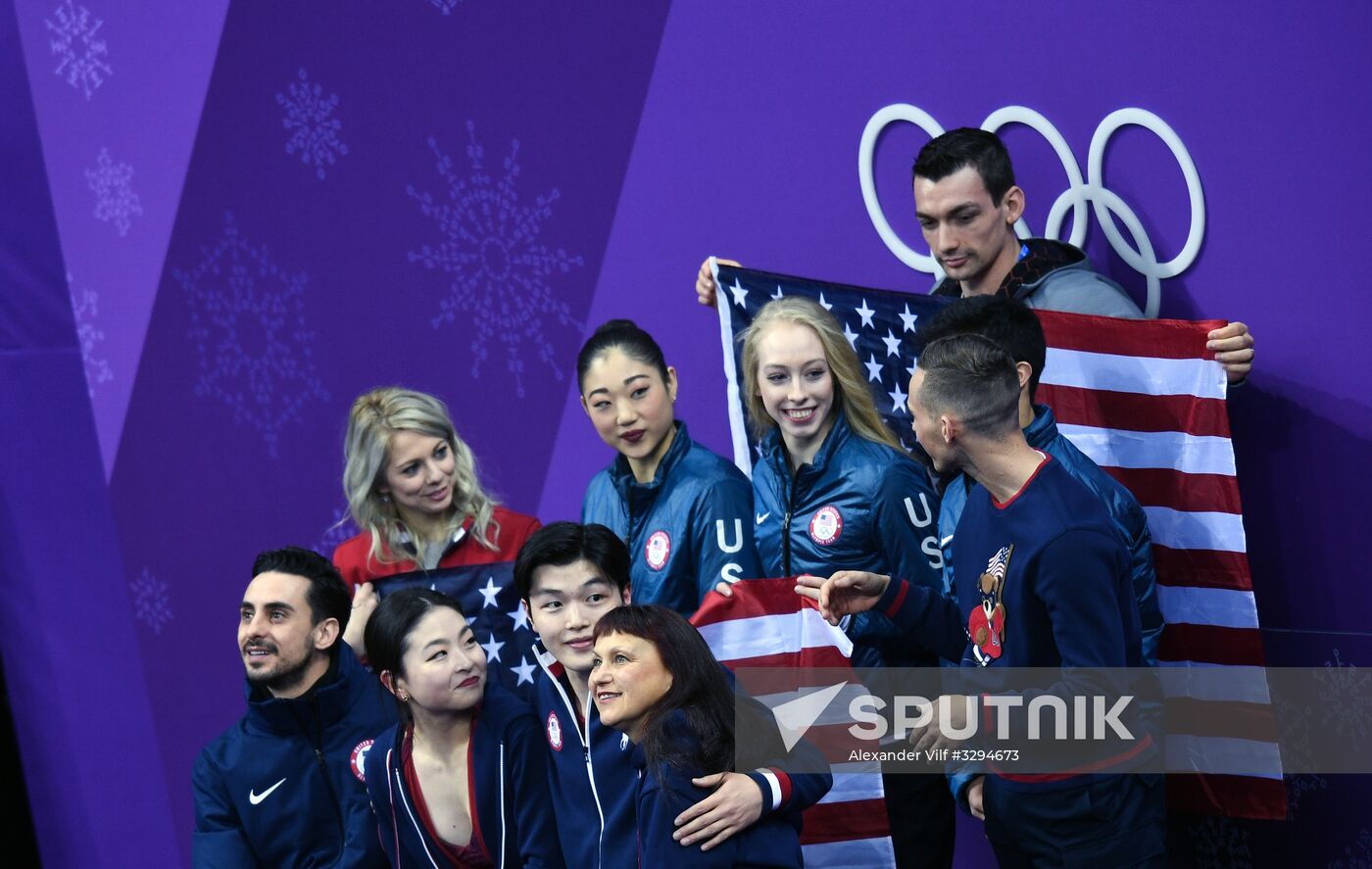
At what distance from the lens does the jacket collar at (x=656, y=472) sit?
3992 mm

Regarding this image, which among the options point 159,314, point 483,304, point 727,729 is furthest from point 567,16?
point 727,729

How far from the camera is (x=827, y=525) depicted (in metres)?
3.72

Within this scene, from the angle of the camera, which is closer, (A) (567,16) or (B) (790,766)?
(B) (790,766)

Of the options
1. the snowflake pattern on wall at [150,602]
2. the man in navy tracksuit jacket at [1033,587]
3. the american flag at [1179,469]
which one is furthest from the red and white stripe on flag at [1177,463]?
the snowflake pattern on wall at [150,602]

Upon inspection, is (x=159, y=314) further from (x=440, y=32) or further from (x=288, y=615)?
(x=288, y=615)

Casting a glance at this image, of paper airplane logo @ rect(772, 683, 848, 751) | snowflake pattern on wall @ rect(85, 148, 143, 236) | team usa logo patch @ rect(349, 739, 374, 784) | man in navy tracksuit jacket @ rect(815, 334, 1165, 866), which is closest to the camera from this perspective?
man in navy tracksuit jacket @ rect(815, 334, 1165, 866)

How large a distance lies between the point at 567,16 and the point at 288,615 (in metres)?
2.60

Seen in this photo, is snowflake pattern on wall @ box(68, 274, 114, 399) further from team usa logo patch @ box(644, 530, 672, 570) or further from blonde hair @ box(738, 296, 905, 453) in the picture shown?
blonde hair @ box(738, 296, 905, 453)

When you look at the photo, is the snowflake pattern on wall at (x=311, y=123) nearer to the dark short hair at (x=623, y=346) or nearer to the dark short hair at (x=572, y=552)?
the dark short hair at (x=623, y=346)

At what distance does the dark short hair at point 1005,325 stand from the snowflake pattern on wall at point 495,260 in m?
2.62

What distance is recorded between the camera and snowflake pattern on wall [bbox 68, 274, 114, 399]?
6594mm

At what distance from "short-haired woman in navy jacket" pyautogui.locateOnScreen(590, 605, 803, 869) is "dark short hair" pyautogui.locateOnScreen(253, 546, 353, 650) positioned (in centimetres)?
115

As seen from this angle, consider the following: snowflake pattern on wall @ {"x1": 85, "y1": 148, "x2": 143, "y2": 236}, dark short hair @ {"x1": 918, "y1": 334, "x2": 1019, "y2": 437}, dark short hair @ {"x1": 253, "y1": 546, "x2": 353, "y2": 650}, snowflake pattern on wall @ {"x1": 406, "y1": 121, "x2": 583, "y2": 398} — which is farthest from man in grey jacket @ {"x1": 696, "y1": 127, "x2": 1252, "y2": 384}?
snowflake pattern on wall @ {"x1": 85, "y1": 148, "x2": 143, "y2": 236}

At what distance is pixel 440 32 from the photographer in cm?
594
